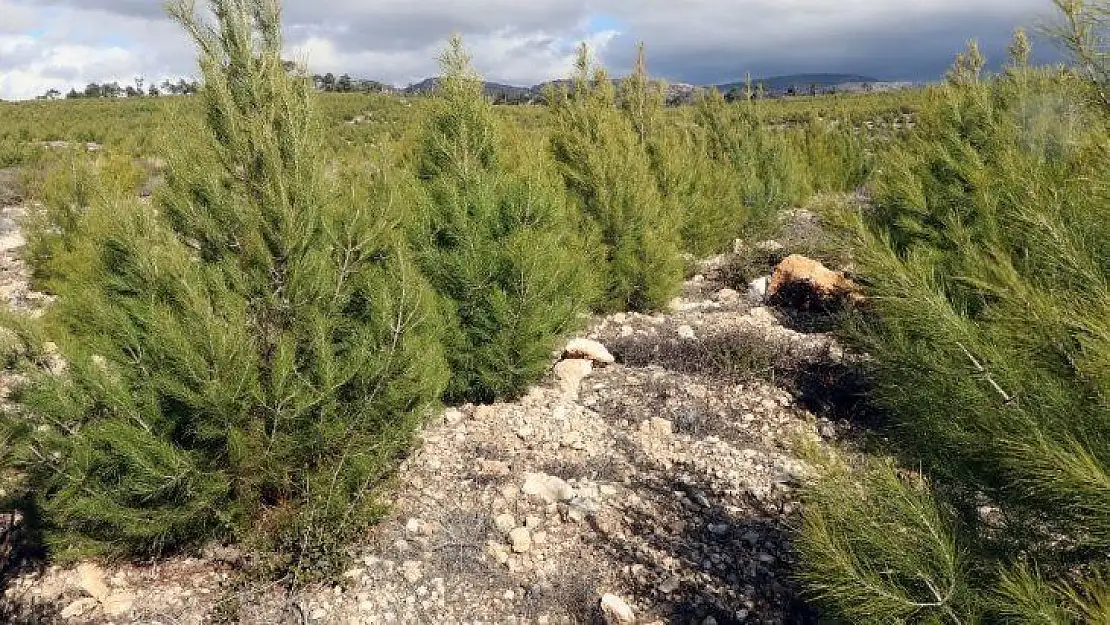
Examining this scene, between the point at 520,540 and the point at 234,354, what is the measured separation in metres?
1.97

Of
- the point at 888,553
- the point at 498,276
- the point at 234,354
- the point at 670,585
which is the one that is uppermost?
the point at 234,354

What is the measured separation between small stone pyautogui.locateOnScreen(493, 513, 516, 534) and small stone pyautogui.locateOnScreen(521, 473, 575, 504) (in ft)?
0.89

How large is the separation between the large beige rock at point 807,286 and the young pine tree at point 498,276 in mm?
3308

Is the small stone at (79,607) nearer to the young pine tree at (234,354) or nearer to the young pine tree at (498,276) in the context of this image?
the young pine tree at (234,354)

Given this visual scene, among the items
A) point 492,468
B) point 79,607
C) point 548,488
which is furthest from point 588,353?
point 79,607

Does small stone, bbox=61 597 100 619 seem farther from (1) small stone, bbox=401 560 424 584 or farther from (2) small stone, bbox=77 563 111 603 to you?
(1) small stone, bbox=401 560 424 584

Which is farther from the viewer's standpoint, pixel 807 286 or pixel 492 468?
pixel 807 286

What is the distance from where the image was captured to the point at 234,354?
3.72 meters

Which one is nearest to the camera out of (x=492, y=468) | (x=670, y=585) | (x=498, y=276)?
(x=670, y=585)

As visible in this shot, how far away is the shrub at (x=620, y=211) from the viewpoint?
28.8 ft

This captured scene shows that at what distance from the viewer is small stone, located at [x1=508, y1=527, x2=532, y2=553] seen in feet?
13.2

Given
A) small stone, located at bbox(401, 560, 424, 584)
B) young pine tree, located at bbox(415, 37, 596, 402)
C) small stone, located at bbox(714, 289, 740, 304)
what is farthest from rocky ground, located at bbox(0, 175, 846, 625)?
small stone, located at bbox(714, 289, 740, 304)

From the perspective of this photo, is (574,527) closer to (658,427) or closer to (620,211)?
(658,427)

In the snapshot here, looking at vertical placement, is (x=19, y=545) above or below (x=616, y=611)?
above
